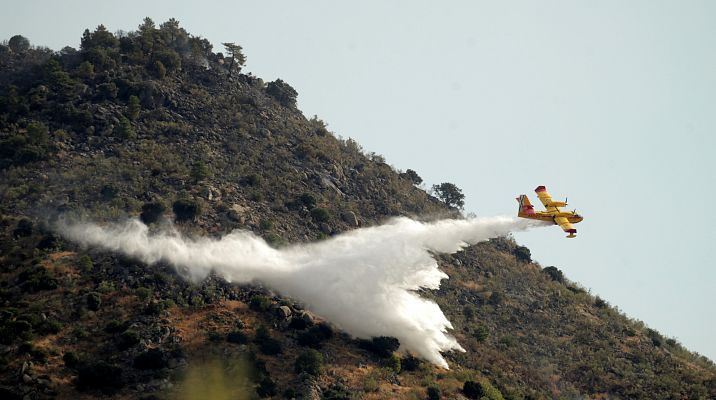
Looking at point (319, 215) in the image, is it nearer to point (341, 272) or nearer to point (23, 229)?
point (341, 272)

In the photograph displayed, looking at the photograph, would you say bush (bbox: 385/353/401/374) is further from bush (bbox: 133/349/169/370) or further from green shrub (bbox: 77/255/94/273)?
green shrub (bbox: 77/255/94/273)

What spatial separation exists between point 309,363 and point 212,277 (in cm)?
1480

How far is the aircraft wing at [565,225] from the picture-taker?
69.0 metres

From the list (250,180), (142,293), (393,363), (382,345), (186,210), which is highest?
(250,180)

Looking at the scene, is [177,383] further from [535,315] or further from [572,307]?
[572,307]

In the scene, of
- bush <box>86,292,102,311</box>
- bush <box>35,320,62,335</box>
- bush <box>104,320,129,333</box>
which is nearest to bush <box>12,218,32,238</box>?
bush <box>86,292,102,311</box>

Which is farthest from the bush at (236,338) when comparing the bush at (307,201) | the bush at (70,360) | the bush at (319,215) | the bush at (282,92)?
the bush at (282,92)

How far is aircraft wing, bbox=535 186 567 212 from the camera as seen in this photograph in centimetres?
7300

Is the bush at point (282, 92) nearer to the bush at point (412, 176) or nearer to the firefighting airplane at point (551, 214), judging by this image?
the bush at point (412, 176)

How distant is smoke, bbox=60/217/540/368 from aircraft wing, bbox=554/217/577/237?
11.6 ft

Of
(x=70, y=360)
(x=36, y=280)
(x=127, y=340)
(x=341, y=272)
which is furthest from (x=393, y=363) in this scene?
(x=36, y=280)

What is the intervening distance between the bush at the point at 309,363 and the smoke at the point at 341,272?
7695 millimetres

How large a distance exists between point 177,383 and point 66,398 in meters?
7.59

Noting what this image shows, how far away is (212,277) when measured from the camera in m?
68.4
